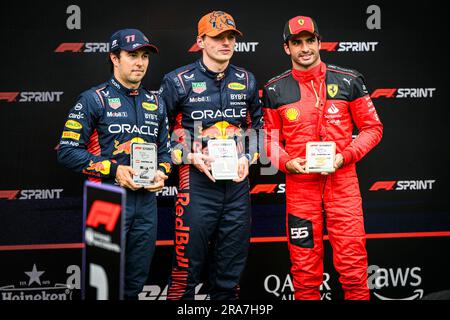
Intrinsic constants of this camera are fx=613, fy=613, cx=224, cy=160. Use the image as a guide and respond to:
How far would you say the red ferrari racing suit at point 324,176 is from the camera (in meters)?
3.84

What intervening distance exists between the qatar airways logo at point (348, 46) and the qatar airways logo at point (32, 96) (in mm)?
1917

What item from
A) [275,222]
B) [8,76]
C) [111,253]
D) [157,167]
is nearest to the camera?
[111,253]

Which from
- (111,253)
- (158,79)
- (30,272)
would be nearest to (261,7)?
(158,79)

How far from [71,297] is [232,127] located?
1.67 metres

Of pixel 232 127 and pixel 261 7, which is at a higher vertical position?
pixel 261 7

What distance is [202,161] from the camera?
3783 mm

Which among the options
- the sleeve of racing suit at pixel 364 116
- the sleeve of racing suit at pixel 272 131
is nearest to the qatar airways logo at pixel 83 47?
the sleeve of racing suit at pixel 272 131

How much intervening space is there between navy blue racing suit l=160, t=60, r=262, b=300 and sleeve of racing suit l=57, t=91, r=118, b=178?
0.49 meters

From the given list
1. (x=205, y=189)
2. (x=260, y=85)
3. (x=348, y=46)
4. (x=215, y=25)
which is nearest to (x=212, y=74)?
(x=215, y=25)

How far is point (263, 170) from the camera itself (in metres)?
4.49

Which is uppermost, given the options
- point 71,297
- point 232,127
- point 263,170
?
point 232,127

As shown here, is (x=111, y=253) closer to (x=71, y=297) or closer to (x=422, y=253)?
(x=71, y=297)

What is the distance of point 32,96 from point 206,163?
1354 millimetres

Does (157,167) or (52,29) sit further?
(52,29)
